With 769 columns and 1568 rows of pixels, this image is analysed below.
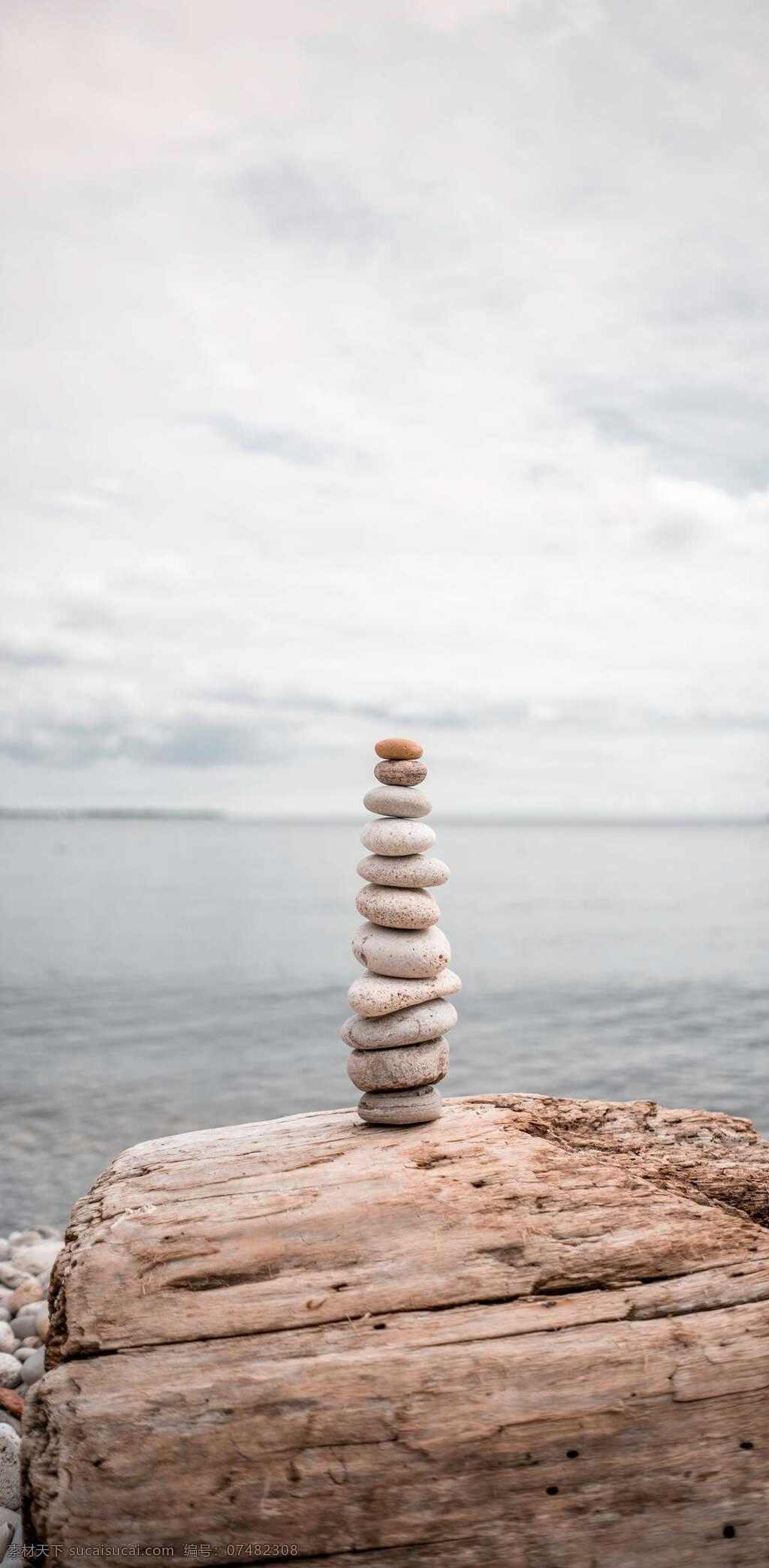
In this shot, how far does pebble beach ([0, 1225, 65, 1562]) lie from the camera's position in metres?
5.87

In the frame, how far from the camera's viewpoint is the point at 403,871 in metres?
6.30

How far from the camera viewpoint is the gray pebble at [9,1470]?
5949 mm

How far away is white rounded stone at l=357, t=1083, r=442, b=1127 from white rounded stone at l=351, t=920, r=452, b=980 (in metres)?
0.70

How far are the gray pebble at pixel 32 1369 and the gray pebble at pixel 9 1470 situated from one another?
132 cm

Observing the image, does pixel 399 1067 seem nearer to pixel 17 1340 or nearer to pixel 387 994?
pixel 387 994

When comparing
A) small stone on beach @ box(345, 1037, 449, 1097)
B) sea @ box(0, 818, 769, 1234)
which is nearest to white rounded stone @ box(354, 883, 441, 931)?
small stone on beach @ box(345, 1037, 449, 1097)

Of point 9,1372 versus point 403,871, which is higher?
point 403,871

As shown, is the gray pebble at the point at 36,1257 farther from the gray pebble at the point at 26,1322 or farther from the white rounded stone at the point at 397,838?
the white rounded stone at the point at 397,838

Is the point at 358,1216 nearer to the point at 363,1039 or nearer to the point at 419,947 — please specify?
the point at 363,1039

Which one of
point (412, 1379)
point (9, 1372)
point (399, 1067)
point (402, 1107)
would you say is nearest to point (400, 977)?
point (399, 1067)

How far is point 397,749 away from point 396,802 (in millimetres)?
328

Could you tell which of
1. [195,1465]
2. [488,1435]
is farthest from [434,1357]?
[195,1465]

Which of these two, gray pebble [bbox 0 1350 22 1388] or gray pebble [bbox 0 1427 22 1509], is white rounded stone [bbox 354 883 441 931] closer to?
gray pebble [bbox 0 1427 22 1509]

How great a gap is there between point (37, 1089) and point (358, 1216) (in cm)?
1576
